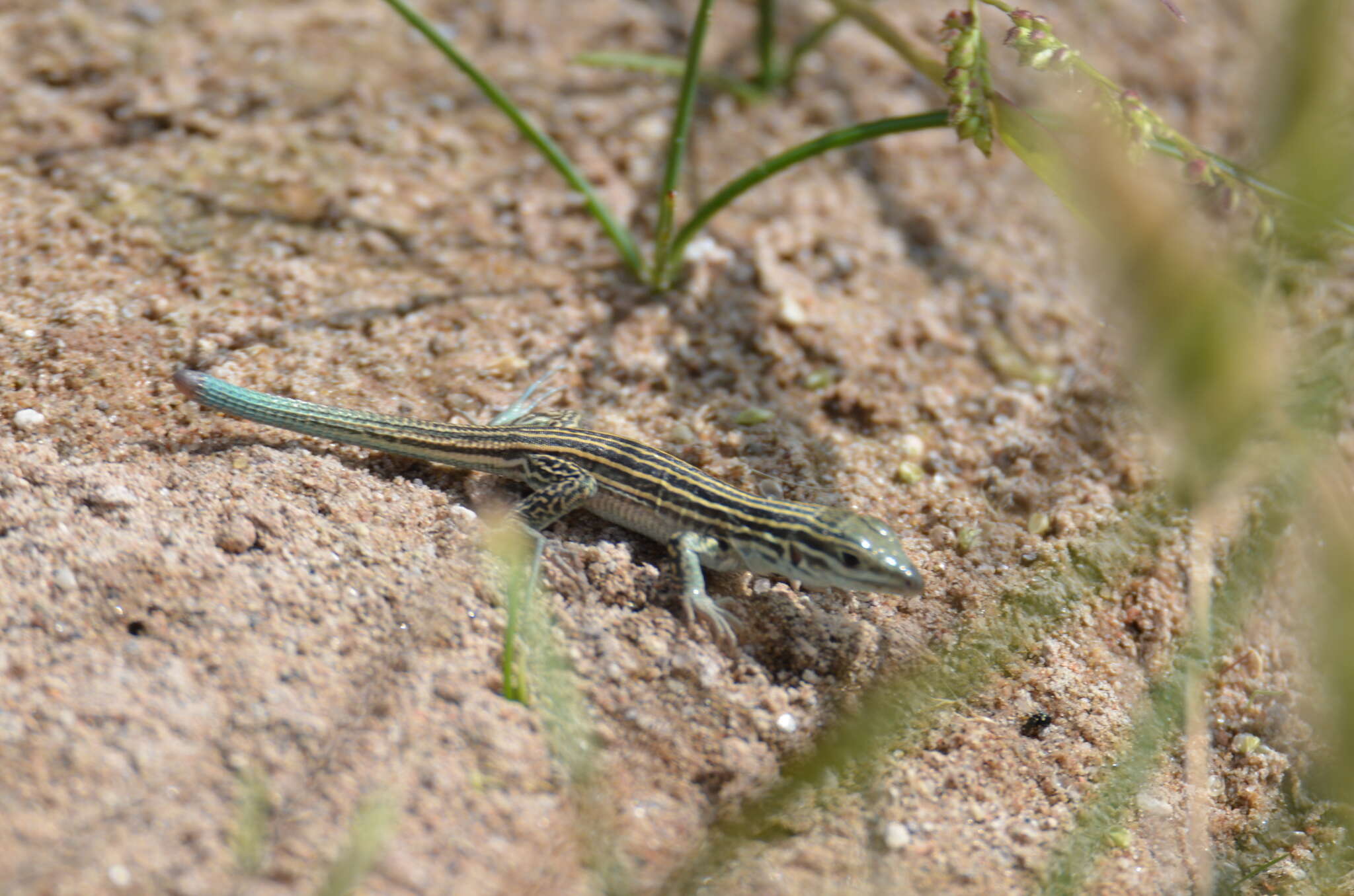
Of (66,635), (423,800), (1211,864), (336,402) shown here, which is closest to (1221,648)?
(1211,864)

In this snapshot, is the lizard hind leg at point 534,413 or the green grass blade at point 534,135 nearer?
the lizard hind leg at point 534,413

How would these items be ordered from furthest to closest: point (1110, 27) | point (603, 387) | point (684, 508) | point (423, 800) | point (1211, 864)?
point (1110, 27), point (603, 387), point (684, 508), point (1211, 864), point (423, 800)

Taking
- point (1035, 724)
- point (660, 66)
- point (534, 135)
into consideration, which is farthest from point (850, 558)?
point (660, 66)

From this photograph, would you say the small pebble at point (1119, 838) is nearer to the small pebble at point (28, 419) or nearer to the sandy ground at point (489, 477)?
the sandy ground at point (489, 477)

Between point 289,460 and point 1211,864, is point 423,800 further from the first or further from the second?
point 1211,864

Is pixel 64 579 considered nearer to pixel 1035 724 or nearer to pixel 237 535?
pixel 237 535

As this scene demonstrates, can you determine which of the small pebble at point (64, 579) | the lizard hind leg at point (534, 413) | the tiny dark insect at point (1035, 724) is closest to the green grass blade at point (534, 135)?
the lizard hind leg at point (534, 413)
